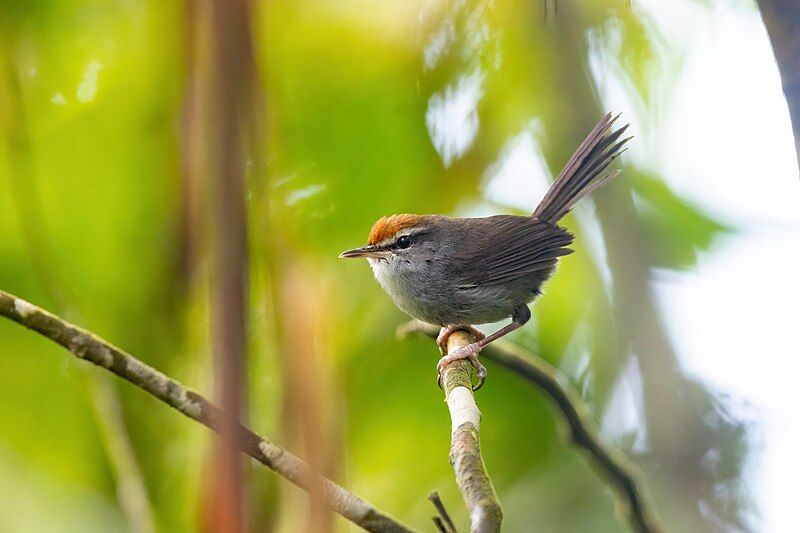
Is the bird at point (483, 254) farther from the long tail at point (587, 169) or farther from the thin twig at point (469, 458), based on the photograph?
the thin twig at point (469, 458)

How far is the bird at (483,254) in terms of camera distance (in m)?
4.47

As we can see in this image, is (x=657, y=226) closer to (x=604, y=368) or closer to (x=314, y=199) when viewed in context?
(x=604, y=368)

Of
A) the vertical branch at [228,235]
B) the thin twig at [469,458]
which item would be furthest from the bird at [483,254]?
the vertical branch at [228,235]

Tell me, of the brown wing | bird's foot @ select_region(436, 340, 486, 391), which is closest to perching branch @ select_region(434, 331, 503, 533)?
bird's foot @ select_region(436, 340, 486, 391)

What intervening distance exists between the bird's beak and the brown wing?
61 cm

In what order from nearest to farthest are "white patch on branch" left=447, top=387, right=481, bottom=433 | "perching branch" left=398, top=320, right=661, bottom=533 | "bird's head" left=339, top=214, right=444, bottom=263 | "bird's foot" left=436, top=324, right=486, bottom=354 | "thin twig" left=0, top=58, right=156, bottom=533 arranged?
"white patch on branch" left=447, top=387, right=481, bottom=433 < "perching branch" left=398, top=320, right=661, bottom=533 < "thin twig" left=0, top=58, right=156, bottom=533 < "bird's head" left=339, top=214, right=444, bottom=263 < "bird's foot" left=436, top=324, right=486, bottom=354

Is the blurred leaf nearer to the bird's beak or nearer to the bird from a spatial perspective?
the bird

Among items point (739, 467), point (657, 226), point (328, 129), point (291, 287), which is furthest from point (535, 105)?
point (291, 287)

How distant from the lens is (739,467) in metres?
4.45

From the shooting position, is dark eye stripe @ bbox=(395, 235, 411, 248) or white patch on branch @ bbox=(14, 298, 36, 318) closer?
white patch on branch @ bbox=(14, 298, 36, 318)

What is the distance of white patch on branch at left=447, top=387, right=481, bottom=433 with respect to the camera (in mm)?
2699

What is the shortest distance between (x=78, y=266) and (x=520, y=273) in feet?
7.44

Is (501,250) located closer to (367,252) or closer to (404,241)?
(404,241)

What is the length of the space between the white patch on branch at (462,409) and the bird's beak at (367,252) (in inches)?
42.8
